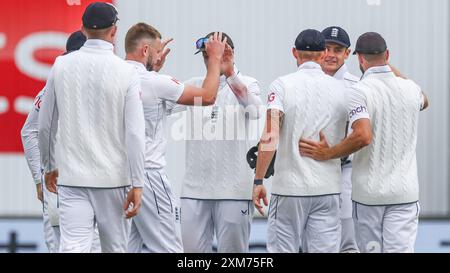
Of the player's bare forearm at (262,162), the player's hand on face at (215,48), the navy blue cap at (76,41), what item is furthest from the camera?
the navy blue cap at (76,41)

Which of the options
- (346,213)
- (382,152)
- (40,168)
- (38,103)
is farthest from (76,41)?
(346,213)

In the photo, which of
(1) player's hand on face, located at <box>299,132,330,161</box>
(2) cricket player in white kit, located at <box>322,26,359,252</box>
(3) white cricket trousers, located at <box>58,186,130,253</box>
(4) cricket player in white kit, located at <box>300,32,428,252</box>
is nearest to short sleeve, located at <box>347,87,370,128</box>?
(4) cricket player in white kit, located at <box>300,32,428,252</box>

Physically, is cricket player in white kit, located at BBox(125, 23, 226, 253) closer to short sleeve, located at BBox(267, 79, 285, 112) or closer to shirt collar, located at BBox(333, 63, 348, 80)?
short sleeve, located at BBox(267, 79, 285, 112)

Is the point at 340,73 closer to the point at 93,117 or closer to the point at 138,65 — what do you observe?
the point at 138,65

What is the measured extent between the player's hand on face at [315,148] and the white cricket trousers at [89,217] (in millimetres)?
1345

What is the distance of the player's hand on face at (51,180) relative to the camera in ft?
22.0

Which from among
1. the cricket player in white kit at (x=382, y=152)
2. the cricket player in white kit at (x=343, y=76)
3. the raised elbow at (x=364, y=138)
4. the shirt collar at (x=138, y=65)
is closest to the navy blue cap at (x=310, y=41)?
the cricket player in white kit at (x=382, y=152)

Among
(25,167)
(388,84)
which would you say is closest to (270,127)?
(388,84)

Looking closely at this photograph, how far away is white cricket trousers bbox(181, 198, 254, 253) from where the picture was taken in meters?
7.68

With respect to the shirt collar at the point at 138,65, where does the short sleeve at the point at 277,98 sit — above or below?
below

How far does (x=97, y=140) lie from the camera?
20.8 ft

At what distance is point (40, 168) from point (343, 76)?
244 cm

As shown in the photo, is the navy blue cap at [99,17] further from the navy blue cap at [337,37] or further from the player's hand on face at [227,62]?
the navy blue cap at [337,37]
